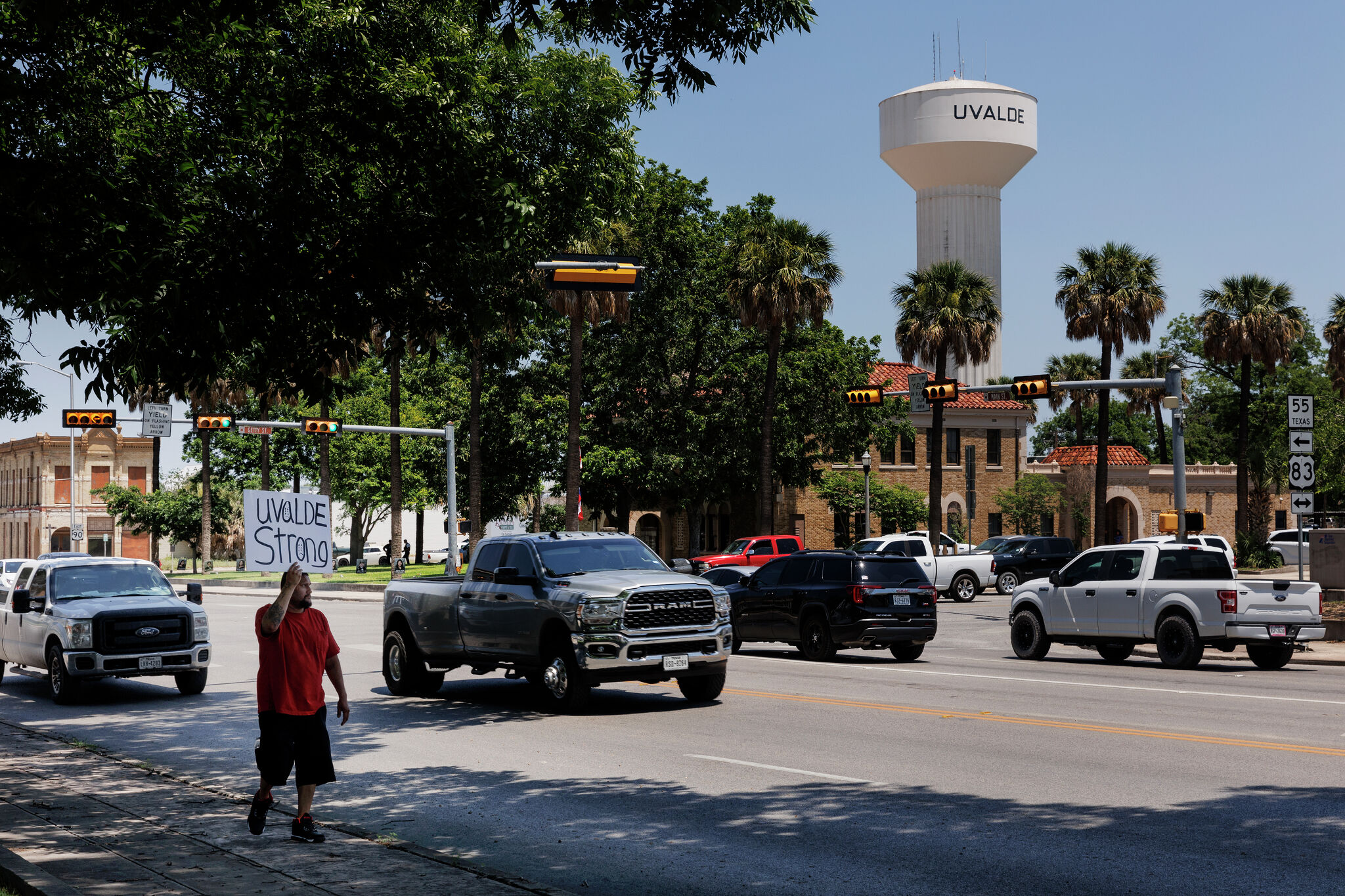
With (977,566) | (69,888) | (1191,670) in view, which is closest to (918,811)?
(69,888)

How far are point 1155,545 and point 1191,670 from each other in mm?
1988

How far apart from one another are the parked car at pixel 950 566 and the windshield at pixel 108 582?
25.2 metres

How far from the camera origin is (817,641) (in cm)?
2200

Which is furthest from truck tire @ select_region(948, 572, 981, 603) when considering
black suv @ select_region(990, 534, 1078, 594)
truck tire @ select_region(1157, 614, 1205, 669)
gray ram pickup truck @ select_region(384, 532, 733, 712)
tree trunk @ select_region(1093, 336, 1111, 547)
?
gray ram pickup truck @ select_region(384, 532, 733, 712)

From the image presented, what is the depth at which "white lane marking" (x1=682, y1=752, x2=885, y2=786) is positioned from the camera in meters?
10.4

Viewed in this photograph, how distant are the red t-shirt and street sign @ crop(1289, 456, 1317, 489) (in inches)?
745

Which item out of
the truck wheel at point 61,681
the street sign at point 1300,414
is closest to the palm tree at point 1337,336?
the street sign at point 1300,414

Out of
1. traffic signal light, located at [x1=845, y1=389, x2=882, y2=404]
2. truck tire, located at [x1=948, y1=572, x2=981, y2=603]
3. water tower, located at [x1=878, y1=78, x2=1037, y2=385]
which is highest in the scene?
water tower, located at [x1=878, y1=78, x2=1037, y2=385]

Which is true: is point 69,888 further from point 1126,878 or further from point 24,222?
point 1126,878

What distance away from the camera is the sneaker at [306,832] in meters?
8.27

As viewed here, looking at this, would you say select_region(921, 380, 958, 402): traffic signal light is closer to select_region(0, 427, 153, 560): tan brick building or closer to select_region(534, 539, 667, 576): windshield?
select_region(534, 539, 667, 576): windshield

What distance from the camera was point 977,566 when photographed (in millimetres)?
41250

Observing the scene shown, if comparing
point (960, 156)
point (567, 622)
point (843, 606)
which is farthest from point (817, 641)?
point (960, 156)

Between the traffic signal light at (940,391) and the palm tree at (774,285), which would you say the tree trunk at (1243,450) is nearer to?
the palm tree at (774,285)
